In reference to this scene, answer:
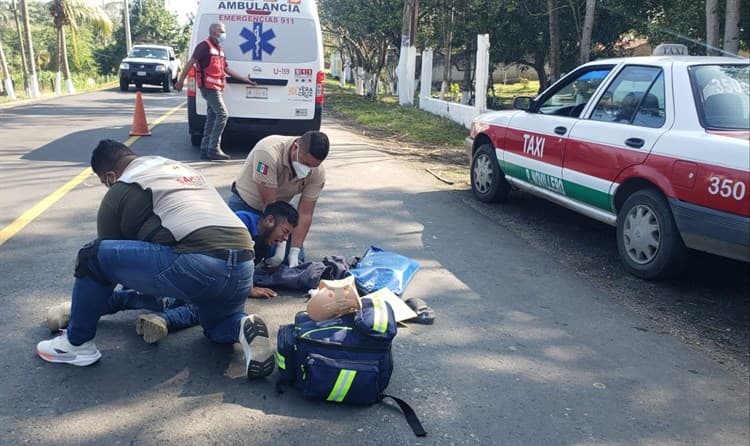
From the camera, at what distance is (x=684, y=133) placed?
4.86 meters

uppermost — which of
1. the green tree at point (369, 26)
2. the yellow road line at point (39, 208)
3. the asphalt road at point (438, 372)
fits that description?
the green tree at point (369, 26)

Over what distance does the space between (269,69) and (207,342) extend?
691 cm

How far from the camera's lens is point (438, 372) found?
3639 mm

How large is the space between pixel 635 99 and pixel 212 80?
5916mm

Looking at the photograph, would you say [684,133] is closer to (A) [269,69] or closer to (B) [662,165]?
(B) [662,165]

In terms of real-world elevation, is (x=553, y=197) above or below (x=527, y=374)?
above

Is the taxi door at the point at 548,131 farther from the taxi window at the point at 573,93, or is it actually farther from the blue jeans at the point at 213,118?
the blue jeans at the point at 213,118

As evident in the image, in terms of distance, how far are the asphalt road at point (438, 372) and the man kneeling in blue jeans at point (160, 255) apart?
0.74ft

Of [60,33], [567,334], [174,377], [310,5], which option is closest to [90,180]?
[310,5]

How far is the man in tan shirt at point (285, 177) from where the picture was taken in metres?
4.51

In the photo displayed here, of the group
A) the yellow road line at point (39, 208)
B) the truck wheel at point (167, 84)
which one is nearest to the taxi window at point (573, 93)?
the yellow road line at point (39, 208)

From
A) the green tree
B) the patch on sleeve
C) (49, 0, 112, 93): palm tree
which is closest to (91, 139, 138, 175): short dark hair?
the patch on sleeve

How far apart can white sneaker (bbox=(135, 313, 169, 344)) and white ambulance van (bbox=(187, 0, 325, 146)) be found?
666 centimetres

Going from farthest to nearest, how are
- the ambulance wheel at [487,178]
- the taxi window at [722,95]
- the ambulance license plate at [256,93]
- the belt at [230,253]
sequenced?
the ambulance license plate at [256,93]
the ambulance wheel at [487,178]
the taxi window at [722,95]
the belt at [230,253]
